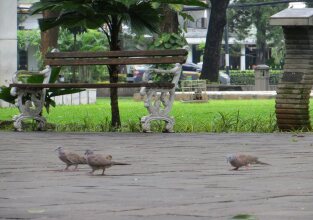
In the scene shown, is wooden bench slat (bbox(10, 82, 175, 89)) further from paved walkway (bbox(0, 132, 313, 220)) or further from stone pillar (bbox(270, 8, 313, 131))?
paved walkway (bbox(0, 132, 313, 220))

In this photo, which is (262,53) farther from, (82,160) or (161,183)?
(161,183)

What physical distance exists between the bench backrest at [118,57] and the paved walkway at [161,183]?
2092 millimetres

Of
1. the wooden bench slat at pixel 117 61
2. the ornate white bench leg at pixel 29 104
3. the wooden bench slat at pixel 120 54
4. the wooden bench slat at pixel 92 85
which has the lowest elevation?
the ornate white bench leg at pixel 29 104

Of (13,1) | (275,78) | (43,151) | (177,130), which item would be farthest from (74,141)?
(275,78)

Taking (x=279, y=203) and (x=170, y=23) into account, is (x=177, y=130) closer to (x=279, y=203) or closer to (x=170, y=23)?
(x=279, y=203)

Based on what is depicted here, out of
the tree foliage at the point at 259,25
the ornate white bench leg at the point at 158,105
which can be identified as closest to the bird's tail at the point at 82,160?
the ornate white bench leg at the point at 158,105

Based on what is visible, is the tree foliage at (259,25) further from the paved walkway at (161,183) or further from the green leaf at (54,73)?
the paved walkway at (161,183)

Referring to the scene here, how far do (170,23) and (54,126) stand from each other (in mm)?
23464

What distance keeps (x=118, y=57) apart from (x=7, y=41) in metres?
11.1

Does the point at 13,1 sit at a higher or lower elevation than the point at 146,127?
higher

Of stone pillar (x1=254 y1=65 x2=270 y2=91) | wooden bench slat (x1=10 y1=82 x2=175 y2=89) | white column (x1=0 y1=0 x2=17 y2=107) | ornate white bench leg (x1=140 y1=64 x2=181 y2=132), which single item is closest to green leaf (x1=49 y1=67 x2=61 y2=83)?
wooden bench slat (x1=10 y1=82 x2=175 y2=89)

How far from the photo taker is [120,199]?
5.82 metres

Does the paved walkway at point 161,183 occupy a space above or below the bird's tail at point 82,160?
below

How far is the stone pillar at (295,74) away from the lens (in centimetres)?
1268
